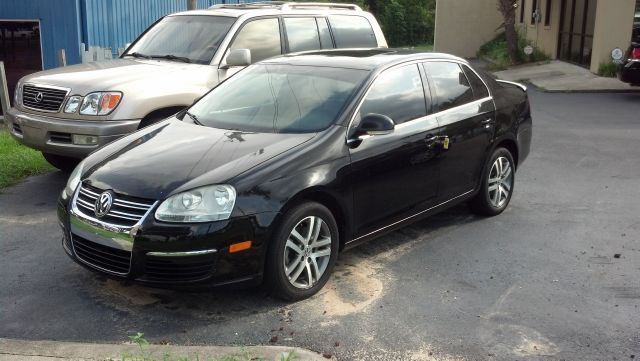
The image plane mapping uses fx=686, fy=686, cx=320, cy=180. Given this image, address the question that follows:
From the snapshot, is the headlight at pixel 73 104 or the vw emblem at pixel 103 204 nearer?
the vw emblem at pixel 103 204

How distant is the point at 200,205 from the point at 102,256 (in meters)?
0.75

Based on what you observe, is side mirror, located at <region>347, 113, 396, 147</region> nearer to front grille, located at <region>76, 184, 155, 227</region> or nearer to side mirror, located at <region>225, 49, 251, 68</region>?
front grille, located at <region>76, 184, 155, 227</region>

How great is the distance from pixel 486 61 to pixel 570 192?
19021mm

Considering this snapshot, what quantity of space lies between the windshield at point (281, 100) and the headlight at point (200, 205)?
2.98 ft

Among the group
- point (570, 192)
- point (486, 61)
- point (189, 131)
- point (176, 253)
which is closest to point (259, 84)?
point (189, 131)

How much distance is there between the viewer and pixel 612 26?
1759cm

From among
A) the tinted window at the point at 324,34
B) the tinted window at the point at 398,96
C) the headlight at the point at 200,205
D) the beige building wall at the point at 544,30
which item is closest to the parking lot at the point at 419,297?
the headlight at the point at 200,205

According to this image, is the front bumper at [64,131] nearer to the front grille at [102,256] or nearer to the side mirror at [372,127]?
the front grille at [102,256]

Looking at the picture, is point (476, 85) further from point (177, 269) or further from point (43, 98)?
point (43, 98)

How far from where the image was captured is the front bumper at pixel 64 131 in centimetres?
650

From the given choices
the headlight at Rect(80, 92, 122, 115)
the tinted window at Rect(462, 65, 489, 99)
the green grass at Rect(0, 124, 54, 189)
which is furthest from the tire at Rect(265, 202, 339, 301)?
the green grass at Rect(0, 124, 54, 189)

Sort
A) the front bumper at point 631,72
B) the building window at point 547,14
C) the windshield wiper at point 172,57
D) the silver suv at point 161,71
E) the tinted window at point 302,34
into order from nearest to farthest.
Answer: the silver suv at point 161,71 < the windshield wiper at point 172,57 < the tinted window at point 302,34 < the front bumper at point 631,72 < the building window at point 547,14

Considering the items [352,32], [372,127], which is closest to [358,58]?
[372,127]

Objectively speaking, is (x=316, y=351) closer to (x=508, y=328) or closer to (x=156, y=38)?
(x=508, y=328)
